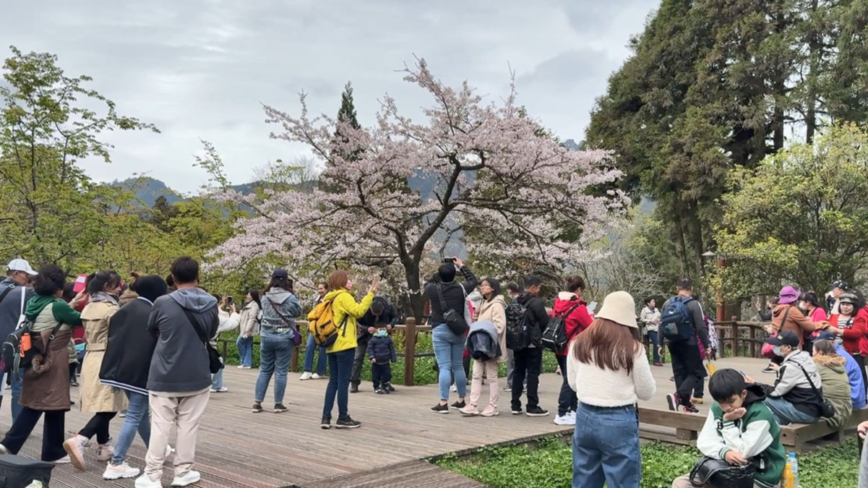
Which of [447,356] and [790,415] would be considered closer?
[790,415]

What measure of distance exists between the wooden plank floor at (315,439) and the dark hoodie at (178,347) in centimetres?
75

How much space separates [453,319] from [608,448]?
12.2ft

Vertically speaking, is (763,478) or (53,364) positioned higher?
(53,364)

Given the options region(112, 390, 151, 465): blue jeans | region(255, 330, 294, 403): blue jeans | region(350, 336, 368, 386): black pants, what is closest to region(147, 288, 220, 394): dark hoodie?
region(112, 390, 151, 465): blue jeans

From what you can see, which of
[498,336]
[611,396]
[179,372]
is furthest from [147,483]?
[498,336]

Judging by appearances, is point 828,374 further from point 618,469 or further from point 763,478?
point 618,469

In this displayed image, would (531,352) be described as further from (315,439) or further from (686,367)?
(315,439)

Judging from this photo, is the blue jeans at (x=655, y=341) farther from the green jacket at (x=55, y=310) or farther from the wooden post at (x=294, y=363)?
the green jacket at (x=55, y=310)

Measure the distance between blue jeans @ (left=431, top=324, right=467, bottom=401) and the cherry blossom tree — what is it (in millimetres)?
7804

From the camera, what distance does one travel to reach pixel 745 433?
384cm

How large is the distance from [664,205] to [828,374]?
72.1 ft

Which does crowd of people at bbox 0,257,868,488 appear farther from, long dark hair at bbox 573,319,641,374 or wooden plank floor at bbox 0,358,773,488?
wooden plank floor at bbox 0,358,773,488

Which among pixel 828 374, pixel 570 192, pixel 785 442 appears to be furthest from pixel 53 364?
pixel 570 192

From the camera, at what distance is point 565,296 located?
6.97m
